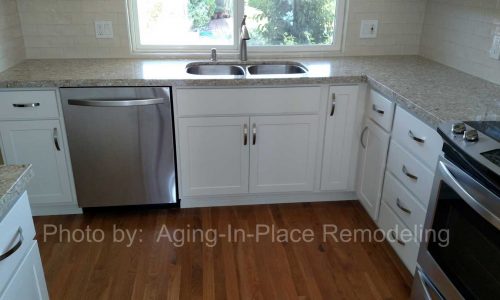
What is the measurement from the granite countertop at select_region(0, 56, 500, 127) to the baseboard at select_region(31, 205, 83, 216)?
2.67ft

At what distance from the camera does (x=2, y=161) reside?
2352 mm

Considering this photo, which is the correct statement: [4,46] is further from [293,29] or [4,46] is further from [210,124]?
[293,29]

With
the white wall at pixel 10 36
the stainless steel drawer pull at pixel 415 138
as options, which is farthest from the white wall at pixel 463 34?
the white wall at pixel 10 36

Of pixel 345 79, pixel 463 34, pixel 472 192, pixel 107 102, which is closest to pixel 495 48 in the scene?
pixel 463 34

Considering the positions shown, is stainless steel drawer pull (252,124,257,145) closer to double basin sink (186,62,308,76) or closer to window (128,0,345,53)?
double basin sink (186,62,308,76)

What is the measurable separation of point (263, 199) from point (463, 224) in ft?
4.90

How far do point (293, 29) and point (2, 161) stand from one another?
2106 millimetres

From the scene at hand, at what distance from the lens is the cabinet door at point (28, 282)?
3.41 feet

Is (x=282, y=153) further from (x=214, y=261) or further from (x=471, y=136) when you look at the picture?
(x=471, y=136)

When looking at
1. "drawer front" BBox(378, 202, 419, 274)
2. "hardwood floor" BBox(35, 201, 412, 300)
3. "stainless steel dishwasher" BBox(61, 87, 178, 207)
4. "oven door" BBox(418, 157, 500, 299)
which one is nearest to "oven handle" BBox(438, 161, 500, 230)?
"oven door" BBox(418, 157, 500, 299)

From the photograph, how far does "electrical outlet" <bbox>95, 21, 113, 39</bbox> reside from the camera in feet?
8.89

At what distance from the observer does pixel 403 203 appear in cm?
202

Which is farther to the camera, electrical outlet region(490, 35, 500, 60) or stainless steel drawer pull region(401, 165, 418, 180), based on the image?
electrical outlet region(490, 35, 500, 60)

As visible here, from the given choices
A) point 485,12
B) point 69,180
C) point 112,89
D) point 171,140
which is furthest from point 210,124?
point 485,12
